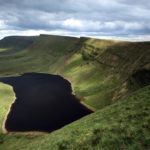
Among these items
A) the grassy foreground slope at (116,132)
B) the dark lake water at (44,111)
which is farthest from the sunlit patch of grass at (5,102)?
the grassy foreground slope at (116,132)

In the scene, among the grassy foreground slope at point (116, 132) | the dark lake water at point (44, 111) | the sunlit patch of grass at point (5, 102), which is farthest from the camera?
the sunlit patch of grass at point (5, 102)

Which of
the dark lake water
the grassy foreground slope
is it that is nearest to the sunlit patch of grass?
the dark lake water

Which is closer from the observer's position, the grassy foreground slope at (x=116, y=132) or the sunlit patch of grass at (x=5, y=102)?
the grassy foreground slope at (x=116, y=132)

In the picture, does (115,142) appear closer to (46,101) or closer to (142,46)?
(46,101)

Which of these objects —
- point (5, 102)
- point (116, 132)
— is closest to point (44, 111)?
point (5, 102)

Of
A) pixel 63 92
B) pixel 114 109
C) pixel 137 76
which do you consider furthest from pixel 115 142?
pixel 63 92

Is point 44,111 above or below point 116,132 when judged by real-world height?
below

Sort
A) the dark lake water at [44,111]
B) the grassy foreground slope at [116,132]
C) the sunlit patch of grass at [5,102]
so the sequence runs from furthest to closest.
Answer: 1. the sunlit patch of grass at [5,102]
2. the dark lake water at [44,111]
3. the grassy foreground slope at [116,132]

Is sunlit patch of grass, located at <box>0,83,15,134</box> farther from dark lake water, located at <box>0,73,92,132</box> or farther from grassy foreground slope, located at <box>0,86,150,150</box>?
grassy foreground slope, located at <box>0,86,150,150</box>

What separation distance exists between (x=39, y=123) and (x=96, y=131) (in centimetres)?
6312

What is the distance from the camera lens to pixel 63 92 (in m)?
190

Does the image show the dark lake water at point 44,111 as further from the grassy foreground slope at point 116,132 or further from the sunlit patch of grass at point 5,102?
the grassy foreground slope at point 116,132

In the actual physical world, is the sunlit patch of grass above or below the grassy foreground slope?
below

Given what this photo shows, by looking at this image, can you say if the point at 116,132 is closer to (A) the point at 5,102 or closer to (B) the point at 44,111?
(B) the point at 44,111
